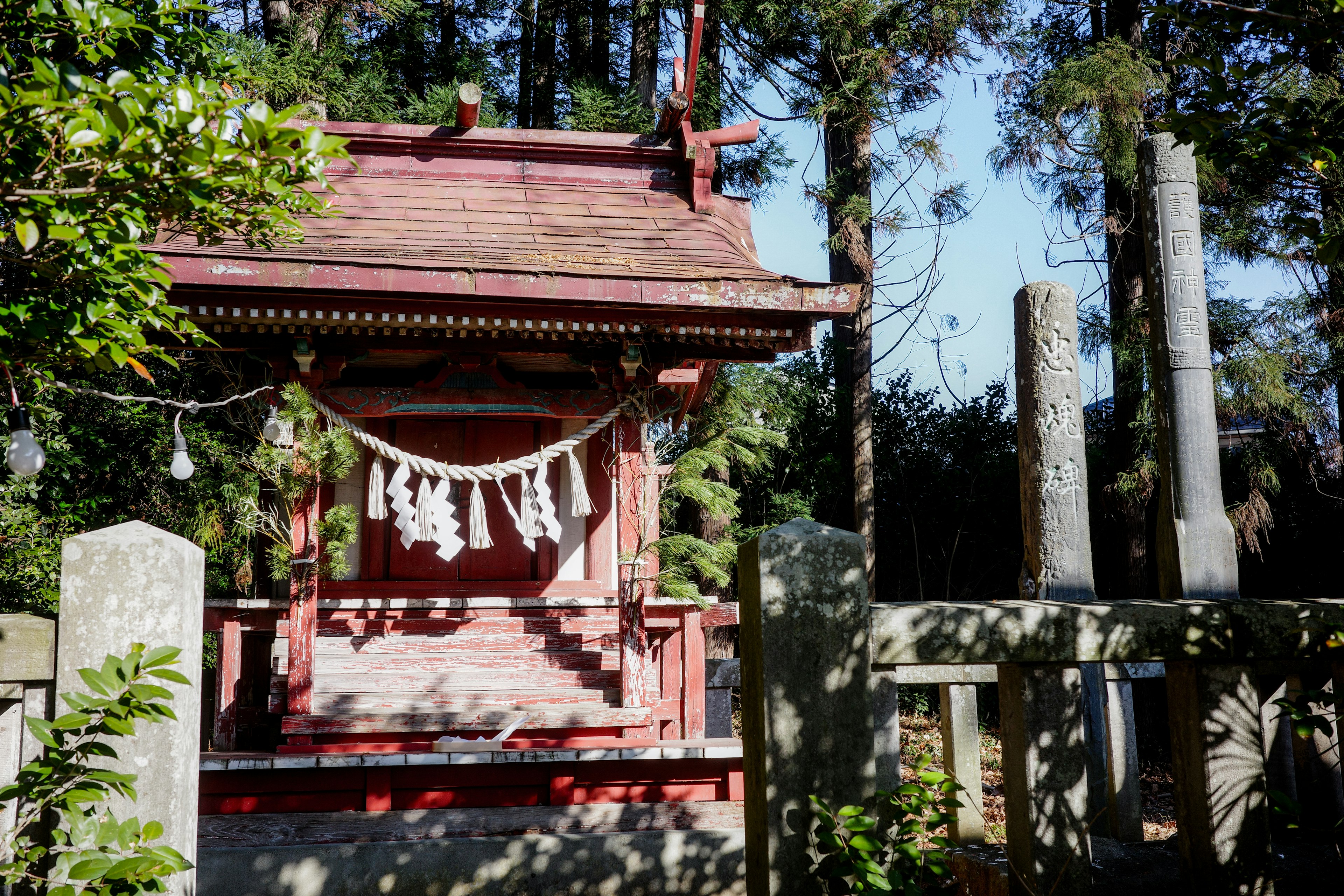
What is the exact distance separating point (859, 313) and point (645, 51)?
4673mm

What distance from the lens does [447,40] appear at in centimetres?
1471

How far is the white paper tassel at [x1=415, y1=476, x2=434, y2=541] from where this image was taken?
239 inches

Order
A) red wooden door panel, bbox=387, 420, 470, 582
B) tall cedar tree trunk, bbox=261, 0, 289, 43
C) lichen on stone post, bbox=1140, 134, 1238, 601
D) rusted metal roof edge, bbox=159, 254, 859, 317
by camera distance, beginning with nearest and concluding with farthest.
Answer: lichen on stone post, bbox=1140, 134, 1238, 601 → rusted metal roof edge, bbox=159, 254, 859, 317 → red wooden door panel, bbox=387, 420, 470, 582 → tall cedar tree trunk, bbox=261, 0, 289, 43

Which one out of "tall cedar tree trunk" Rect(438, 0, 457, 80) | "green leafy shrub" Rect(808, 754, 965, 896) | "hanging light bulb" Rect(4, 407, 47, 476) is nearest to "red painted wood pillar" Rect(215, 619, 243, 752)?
"hanging light bulb" Rect(4, 407, 47, 476)

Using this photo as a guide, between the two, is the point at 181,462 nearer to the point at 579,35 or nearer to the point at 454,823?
the point at 454,823

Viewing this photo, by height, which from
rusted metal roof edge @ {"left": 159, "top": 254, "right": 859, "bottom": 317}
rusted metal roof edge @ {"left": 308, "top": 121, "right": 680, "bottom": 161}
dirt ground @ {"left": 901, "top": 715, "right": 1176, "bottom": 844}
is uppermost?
rusted metal roof edge @ {"left": 308, "top": 121, "right": 680, "bottom": 161}

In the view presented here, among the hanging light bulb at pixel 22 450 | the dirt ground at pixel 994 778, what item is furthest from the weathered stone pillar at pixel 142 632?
the dirt ground at pixel 994 778

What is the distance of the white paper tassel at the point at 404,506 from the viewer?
604cm

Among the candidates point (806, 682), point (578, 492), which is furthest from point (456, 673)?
point (806, 682)

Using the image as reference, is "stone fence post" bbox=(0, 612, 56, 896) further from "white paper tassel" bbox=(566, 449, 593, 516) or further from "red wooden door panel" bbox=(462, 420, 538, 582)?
"red wooden door panel" bbox=(462, 420, 538, 582)

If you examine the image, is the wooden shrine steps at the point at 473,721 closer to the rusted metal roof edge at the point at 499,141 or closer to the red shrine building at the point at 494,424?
the red shrine building at the point at 494,424

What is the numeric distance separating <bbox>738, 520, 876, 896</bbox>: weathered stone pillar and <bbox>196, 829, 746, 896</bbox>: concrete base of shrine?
1.67 m

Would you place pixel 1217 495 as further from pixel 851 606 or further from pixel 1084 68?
pixel 1084 68

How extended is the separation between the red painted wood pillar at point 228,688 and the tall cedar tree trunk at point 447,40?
998cm
